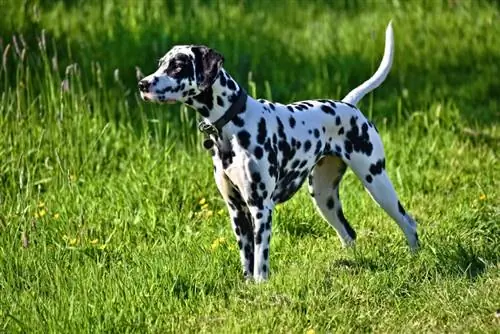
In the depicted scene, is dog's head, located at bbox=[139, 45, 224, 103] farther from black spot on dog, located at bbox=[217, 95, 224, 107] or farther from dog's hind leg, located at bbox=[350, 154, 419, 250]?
dog's hind leg, located at bbox=[350, 154, 419, 250]

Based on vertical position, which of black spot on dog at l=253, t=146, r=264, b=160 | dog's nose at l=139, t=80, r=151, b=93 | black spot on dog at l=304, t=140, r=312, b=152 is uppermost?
dog's nose at l=139, t=80, r=151, b=93

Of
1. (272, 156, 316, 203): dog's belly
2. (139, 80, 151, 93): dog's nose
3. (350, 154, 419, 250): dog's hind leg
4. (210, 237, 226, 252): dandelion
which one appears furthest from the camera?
(210, 237, 226, 252): dandelion

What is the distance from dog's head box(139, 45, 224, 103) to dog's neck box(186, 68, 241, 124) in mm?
65

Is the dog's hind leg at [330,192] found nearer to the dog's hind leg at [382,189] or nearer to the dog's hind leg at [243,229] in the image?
the dog's hind leg at [382,189]

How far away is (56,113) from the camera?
7.40 m

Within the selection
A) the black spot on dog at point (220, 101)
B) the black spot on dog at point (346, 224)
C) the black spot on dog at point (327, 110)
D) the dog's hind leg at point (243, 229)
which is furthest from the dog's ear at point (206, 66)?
the black spot on dog at point (346, 224)

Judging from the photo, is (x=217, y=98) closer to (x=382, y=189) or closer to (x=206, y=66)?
(x=206, y=66)

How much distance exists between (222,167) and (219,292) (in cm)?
66

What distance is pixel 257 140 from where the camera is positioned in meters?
5.67

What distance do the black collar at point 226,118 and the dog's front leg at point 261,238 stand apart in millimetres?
455

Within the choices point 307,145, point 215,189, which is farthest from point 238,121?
point 215,189

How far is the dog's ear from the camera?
550cm

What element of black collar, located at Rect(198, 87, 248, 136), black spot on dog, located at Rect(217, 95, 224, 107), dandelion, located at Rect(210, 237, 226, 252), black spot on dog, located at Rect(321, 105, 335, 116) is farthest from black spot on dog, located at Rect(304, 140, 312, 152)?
dandelion, located at Rect(210, 237, 226, 252)

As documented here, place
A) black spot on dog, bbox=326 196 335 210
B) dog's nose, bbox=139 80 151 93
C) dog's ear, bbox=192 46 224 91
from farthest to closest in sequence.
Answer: black spot on dog, bbox=326 196 335 210
dog's ear, bbox=192 46 224 91
dog's nose, bbox=139 80 151 93
